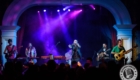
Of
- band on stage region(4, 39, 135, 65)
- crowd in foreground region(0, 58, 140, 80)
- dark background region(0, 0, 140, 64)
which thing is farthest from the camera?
dark background region(0, 0, 140, 64)

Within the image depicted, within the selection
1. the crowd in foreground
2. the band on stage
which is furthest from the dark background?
the crowd in foreground

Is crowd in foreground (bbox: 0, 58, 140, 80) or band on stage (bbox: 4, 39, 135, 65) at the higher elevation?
band on stage (bbox: 4, 39, 135, 65)

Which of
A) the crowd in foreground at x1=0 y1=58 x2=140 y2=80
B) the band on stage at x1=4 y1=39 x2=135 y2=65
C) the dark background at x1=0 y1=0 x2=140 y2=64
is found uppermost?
the dark background at x1=0 y1=0 x2=140 y2=64

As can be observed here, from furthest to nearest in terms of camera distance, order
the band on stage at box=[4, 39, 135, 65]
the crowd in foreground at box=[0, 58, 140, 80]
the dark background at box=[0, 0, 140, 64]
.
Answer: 1. the dark background at box=[0, 0, 140, 64]
2. the band on stage at box=[4, 39, 135, 65]
3. the crowd in foreground at box=[0, 58, 140, 80]

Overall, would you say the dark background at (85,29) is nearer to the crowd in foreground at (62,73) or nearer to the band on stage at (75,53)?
the band on stage at (75,53)

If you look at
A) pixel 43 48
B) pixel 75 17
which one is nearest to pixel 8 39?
pixel 43 48

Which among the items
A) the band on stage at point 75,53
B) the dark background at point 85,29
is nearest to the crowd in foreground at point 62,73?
the band on stage at point 75,53

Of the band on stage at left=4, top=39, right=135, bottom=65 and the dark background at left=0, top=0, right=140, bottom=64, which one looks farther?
the dark background at left=0, top=0, right=140, bottom=64

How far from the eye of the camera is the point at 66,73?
210 inches

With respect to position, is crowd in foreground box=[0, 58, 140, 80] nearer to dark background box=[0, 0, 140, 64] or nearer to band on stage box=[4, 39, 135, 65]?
band on stage box=[4, 39, 135, 65]

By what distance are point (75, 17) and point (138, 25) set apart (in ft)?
14.2

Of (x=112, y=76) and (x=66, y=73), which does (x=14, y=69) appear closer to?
(x=66, y=73)

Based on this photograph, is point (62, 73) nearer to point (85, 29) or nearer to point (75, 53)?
point (75, 53)

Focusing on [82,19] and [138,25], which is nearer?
[138,25]
